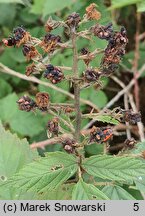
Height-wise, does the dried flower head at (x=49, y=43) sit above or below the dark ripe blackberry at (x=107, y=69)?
above

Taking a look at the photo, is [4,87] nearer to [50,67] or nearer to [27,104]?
Result: [27,104]

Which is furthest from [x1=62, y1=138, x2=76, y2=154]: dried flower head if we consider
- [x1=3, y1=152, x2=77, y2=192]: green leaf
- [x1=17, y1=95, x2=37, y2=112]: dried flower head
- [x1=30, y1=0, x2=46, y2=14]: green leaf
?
[x1=30, y1=0, x2=46, y2=14]: green leaf

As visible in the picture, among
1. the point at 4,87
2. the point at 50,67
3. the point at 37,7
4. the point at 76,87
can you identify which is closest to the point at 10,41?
the point at 50,67

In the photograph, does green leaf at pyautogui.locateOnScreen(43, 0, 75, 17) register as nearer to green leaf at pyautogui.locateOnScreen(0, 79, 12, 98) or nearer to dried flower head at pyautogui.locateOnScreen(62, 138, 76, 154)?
green leaf at pyautogui.locateOnScreen(0, 79, 12, 98)

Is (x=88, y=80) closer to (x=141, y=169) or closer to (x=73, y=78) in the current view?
(x=73, y=78)

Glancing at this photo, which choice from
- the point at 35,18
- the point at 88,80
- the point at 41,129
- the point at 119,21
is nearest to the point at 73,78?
the point at 88,80

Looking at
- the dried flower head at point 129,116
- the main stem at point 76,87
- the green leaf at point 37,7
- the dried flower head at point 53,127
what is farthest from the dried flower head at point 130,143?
the green leaf at point 37,7

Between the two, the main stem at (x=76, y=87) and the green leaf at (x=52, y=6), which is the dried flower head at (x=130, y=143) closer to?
the main stem at (x=76, y=87)
